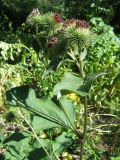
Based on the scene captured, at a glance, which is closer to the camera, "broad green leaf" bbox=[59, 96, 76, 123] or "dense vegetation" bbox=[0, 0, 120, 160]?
"dense vegetation" bbox=[0, 0, 120, 160]

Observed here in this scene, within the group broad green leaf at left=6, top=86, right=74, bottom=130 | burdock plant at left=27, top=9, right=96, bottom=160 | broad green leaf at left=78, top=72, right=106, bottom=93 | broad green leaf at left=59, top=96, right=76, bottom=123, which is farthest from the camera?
broad green leaf at left=59, top=96, right=76, bottom=123

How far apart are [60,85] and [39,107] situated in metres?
0.50

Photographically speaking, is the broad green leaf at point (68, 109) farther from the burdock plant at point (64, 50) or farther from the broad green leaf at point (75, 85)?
the broad green leaf at point (75, 85)

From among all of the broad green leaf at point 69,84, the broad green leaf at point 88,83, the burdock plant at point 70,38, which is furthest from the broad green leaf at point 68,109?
the broad green leaf at point 88,83

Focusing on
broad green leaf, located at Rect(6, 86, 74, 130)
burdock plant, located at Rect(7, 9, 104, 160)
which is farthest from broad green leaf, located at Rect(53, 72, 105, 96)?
broad green leaf, located at Rect(6, 86, 74, 130)

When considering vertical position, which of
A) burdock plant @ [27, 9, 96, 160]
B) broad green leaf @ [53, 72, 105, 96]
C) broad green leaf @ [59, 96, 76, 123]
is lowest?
broad green leaf @ [59, 96, 76, 123]

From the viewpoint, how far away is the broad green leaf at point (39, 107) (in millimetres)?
2408

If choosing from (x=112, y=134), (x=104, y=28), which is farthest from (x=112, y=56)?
(x=112, y=134)

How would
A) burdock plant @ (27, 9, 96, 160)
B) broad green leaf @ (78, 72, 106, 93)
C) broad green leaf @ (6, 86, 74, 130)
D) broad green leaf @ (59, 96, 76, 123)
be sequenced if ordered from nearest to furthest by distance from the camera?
broad green leaf @ (78, 72, 106, 93)
burdock plant @ (27, 9, 96, 160)
broad green leaf @ (6, 86, 74, 130)
broad green leaf @ (59, 96, 76, 123)

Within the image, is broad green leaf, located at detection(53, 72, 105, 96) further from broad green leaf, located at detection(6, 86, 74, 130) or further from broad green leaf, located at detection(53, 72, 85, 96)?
broad green leaf, located at detection(6, 86, 74, 130)

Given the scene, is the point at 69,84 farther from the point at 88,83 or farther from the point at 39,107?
the point at 39,107

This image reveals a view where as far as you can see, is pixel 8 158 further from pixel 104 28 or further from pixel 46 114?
pixel 104 28

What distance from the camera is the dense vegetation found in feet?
7.25

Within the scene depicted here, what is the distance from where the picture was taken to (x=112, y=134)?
4.10m
